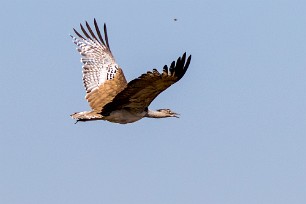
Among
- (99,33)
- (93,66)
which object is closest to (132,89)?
(93,66)

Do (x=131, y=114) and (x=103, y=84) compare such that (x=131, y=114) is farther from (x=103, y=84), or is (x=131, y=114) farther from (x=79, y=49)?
(x=79, y=49)

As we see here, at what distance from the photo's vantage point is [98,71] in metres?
26.7

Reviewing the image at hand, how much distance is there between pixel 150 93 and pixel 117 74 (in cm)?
485

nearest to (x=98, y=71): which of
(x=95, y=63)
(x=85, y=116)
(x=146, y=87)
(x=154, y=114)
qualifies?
(x=95, y=63)

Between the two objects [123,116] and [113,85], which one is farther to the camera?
[113,85]

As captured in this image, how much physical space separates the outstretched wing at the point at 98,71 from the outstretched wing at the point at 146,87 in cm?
116

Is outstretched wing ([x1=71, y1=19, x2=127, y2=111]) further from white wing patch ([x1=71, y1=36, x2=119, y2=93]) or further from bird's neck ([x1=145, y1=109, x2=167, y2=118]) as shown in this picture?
bird's neck ([x1=145, y1=109, x2=167, y2=118])

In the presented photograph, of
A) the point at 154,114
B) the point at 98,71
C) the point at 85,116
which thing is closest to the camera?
the point at 85,116

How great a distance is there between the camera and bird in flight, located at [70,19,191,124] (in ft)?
65.5

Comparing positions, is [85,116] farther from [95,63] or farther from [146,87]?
[95,63]

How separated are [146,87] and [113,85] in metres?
4.77

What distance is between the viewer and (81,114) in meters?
23.0

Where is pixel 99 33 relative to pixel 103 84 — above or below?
above

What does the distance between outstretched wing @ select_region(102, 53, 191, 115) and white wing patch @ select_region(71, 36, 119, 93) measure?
285 centimetres
